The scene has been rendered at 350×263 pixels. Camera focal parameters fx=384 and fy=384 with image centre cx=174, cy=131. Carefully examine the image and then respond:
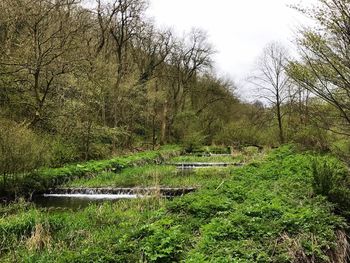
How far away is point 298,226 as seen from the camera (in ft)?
22.8

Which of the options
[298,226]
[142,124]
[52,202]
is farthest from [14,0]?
[142,124]

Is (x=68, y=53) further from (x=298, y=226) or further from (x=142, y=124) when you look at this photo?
(x=142, y=124)

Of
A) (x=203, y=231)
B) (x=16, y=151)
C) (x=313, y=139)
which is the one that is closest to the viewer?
(x=203, y=231)

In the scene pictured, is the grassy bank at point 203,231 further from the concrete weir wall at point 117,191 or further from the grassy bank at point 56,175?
the concrete weir wall at point 117,191

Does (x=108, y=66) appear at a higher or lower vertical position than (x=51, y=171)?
higher

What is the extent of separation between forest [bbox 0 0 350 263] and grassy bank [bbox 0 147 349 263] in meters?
0.03

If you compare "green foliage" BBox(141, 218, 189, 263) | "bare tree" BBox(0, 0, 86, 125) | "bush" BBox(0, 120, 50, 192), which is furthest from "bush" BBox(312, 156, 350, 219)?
"bare tree" BBox(0, 0, 86, 125)

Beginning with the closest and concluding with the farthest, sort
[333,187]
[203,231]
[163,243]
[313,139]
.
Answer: [163,243]
[203,231]
[333,187]
[313,139]

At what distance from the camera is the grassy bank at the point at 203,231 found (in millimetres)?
5965

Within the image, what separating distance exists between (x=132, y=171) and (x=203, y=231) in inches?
508

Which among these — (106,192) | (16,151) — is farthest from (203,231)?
(16,151)

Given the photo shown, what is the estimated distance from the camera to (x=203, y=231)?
22.8 feet

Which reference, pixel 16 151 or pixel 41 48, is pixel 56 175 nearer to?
pixel 16 151

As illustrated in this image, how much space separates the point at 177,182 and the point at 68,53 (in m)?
9.12
